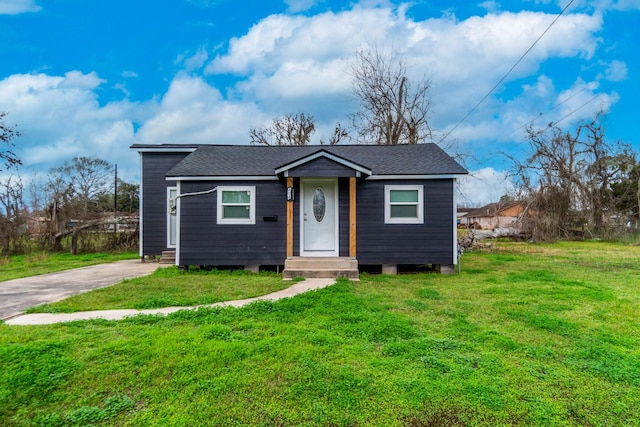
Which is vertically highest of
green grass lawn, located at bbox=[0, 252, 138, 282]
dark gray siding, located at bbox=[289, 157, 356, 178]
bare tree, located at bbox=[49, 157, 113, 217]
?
bare tree, located at bbox=[49, 157, 113, 217]

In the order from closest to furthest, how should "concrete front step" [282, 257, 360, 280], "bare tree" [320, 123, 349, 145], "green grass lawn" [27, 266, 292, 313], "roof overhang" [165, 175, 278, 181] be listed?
"green grass lawn" [27, 266, 292, 313] → "concrete front step" [282, 257, 360, 280] → "roof overhang" [165, 175, 278, 181] → "bare tree" [320, 123, 349, 145]

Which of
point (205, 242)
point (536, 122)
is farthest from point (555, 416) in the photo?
point (536, 122)

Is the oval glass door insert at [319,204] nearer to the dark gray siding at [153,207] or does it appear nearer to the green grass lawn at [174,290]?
the green grass lawn at [174,290]

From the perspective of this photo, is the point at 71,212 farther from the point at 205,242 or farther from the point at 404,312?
the point at 404,312

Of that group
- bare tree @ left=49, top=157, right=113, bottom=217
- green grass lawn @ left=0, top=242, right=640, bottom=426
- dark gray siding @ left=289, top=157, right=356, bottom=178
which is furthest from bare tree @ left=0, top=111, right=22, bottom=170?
bare tree @ left=49, top=157, right=113, bottom=217

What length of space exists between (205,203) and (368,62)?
15.6 metres

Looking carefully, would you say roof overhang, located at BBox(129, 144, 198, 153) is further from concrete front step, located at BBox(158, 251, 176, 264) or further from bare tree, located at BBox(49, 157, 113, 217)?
bare tree, located at BBox(49, 157, 113, 217)

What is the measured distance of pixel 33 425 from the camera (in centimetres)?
209

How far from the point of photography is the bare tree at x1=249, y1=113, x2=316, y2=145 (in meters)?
22.5

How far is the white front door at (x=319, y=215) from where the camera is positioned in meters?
8.33

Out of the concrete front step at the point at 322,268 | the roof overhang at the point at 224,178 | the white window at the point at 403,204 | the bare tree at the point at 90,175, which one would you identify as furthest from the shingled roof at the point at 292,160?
the bare tree at the point at 90,175

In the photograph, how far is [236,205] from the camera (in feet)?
27.2

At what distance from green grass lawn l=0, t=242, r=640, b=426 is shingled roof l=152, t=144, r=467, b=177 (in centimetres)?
446

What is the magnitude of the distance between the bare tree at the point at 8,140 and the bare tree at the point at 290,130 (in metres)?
13.6
